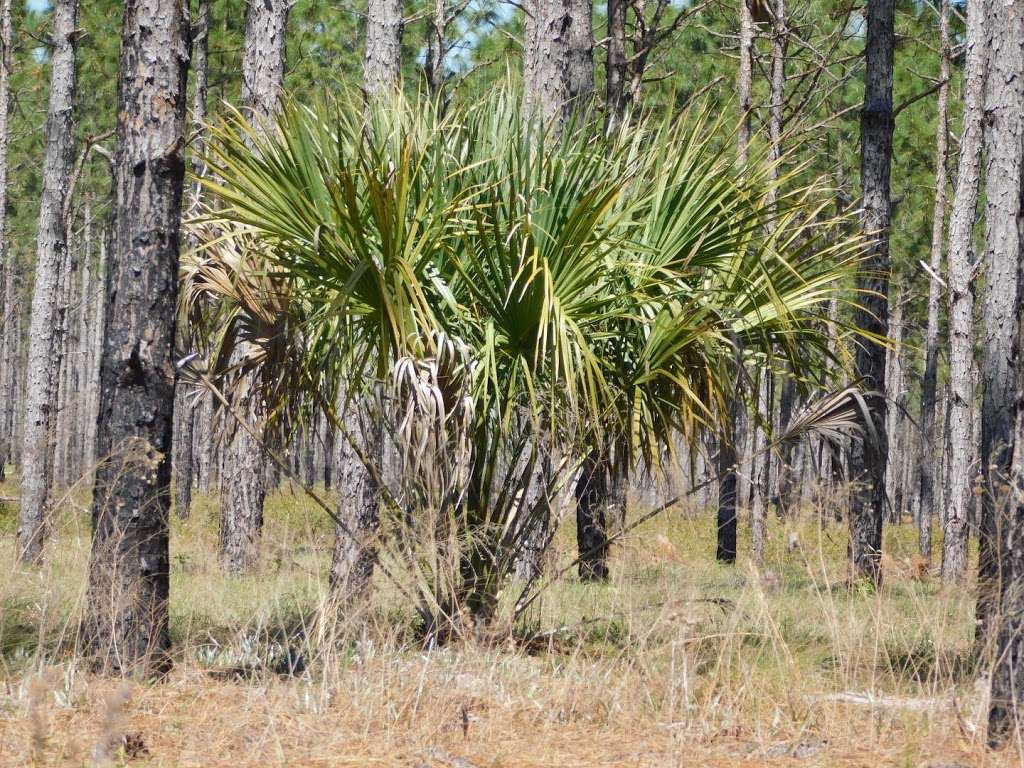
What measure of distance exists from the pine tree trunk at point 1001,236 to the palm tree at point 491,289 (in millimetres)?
981

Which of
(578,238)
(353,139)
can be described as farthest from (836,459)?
(353,139)

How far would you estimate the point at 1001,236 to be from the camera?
5.40m

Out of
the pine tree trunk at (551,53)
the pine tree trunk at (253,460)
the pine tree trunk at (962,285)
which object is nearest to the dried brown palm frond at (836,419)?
the pine tree trunk at (551,53)

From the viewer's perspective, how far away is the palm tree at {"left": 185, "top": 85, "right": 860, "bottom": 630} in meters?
5.51

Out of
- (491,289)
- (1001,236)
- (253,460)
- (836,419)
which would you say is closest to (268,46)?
(253,460)

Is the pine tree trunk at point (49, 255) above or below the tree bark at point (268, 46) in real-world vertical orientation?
below

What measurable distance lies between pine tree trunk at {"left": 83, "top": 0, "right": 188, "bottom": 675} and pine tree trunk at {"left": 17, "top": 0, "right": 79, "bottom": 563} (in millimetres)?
6833

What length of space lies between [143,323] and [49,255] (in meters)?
7.24

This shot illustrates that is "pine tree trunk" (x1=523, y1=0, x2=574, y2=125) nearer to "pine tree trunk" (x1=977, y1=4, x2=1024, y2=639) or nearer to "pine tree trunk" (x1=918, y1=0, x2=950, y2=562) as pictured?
"pine tree trunk" (x1=977, y1=4, x2=1024, y2=639)

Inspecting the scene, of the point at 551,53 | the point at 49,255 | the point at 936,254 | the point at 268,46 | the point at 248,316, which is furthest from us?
the point at 936,254

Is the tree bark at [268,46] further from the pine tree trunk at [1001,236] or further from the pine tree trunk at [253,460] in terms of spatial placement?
the pine tree trunk at [1001,236]

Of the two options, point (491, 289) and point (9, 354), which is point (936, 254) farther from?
point (9, 354)

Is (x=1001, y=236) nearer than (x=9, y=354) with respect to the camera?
Yes

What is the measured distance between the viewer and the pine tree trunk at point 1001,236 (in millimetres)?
5074
